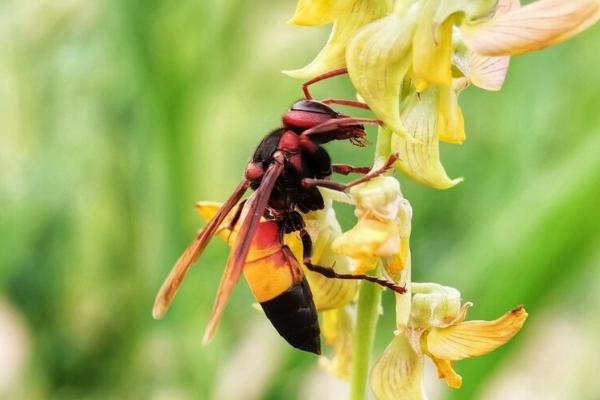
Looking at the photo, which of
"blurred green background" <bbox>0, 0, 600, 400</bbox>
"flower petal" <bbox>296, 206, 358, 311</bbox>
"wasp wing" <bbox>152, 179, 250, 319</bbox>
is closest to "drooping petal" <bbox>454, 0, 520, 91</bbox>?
"flower petal" <bbox>296, 206, 358, 311</bbox>

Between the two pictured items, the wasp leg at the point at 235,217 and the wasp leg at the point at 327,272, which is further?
the wasp leg at the point at 235,217

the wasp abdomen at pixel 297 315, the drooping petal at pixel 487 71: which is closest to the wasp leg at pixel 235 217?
the wasp abdomen at pixel 297 315

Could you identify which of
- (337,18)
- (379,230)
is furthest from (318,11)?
(379,230)

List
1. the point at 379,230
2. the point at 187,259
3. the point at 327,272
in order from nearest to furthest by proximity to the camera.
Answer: the point at 379,230 → the point at 327,272 → the point at 187,259

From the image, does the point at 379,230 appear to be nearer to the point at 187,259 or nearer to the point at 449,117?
the point at 449,117

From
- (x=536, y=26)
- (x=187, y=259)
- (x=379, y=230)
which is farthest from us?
(x=187, y=259)

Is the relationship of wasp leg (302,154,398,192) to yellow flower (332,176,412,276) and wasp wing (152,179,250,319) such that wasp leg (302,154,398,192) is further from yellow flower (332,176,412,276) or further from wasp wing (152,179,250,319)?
wasp wing (152,179,250,319)

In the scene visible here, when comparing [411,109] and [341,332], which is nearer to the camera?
[411,109]

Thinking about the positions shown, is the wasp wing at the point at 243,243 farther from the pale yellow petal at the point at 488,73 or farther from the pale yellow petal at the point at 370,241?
the pale yellow petal at the point at 488,73

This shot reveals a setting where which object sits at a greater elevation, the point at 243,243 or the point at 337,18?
the point at 337,18
